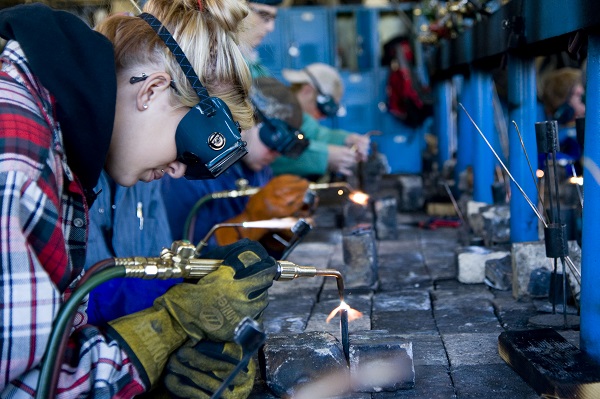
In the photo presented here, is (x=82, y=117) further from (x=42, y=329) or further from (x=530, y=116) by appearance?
(x=530, y=116)

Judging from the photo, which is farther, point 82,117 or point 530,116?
point 530,116

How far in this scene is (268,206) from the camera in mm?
4535

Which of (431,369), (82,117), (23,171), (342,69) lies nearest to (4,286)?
(23,171)

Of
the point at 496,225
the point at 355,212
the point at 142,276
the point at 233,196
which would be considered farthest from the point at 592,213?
the point at 355,212

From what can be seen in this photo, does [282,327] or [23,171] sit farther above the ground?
[23,171]

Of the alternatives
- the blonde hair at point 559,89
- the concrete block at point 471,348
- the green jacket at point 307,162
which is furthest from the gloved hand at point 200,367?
the blonde hair at point 559,89

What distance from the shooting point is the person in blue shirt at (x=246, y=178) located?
4.40 meters

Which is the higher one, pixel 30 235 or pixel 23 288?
pixel 30 235

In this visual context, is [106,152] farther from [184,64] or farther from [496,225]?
[496,225]

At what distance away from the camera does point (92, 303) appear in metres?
2.43

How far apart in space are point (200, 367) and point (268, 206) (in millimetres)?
2520

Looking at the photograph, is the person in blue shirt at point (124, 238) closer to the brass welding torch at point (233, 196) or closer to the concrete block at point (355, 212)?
the brass welding torch at point (233, 196)

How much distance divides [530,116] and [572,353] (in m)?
1.66

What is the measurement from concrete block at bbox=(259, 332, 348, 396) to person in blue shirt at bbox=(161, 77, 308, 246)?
1.77 metres
